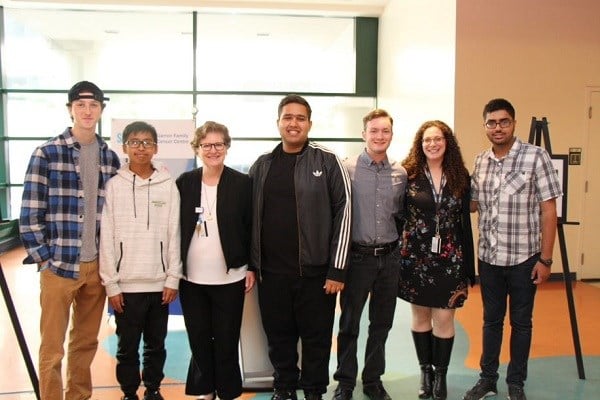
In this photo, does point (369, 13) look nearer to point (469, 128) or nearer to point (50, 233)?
point (469, 128)

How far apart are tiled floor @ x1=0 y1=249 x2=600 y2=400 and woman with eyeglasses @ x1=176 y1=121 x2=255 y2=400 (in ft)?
1.68

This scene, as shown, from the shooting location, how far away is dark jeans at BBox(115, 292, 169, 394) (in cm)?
265

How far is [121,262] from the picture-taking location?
Answer: 2586 millimetres

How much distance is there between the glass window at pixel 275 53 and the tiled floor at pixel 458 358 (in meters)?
4.90

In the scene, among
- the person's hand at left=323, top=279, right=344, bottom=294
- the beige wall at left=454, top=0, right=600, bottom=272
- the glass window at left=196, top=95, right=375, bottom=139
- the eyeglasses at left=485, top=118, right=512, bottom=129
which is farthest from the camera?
the glass window at left=196, top=95, right=375, bottom=139

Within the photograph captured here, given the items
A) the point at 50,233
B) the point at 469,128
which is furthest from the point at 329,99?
the point at 50,233

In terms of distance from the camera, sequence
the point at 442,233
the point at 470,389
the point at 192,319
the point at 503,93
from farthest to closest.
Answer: the point at 503,93, the point at 470,389, the point at 442,233, the point at 192,319

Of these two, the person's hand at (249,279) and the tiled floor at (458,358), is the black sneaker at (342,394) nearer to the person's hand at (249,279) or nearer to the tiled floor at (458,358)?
the tiled floor at (458,358)

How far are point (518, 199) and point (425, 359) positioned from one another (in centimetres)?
110

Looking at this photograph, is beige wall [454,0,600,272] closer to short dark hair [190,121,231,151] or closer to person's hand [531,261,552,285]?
person's hand [531,261,552,285]

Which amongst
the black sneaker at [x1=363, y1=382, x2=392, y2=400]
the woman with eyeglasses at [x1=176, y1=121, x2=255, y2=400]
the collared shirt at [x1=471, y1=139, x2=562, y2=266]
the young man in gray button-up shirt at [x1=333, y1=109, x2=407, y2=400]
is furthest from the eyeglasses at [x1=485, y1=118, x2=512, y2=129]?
the black sneaker at [x1=363, y1=382, x2=392, y2=400]

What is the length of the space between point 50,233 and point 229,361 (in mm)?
1131

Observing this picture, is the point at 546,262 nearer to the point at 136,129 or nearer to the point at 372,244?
the point at 372,244

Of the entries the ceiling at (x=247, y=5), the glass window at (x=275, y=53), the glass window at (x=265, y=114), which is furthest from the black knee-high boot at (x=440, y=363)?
the ceiling at (x=247, y=5)
